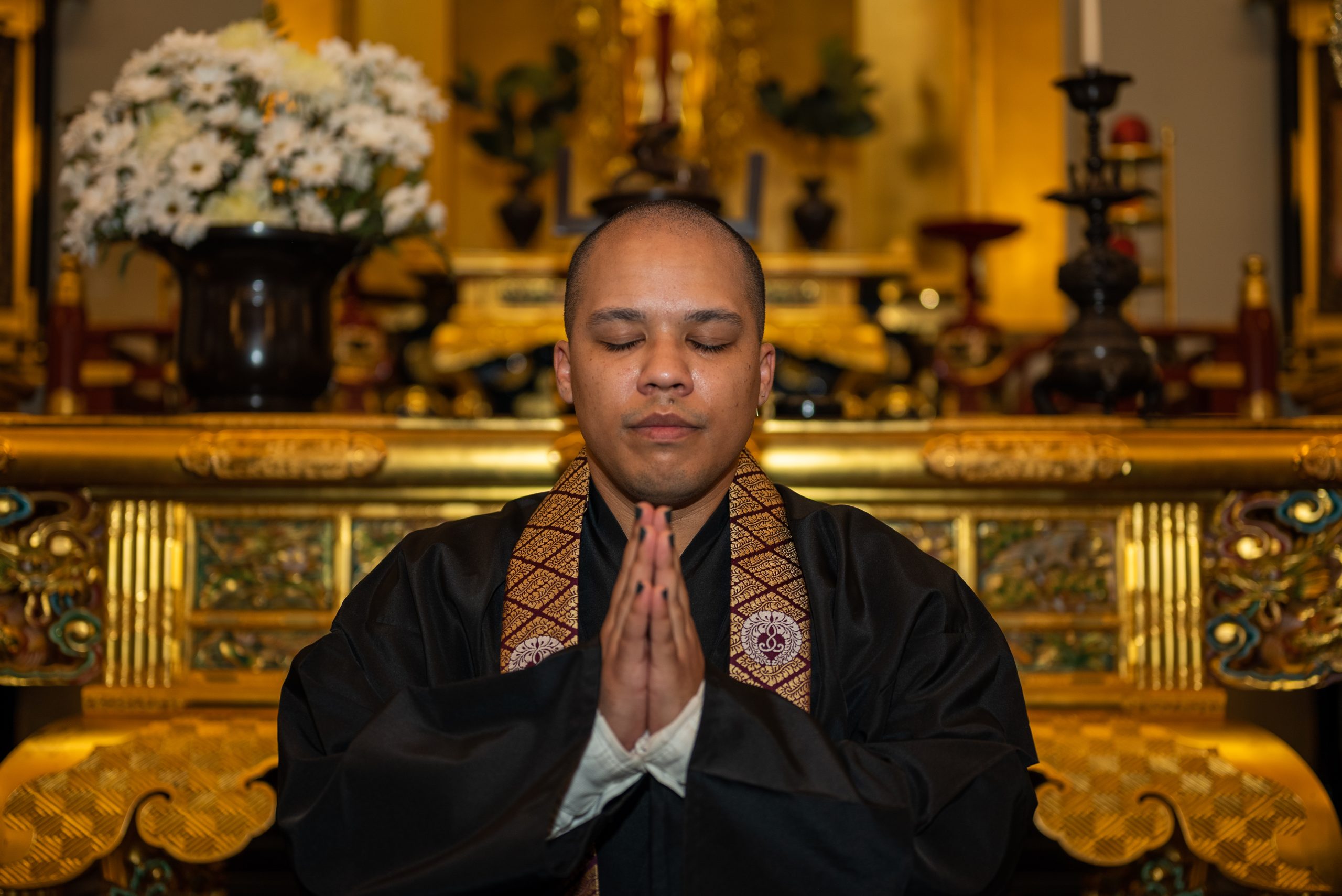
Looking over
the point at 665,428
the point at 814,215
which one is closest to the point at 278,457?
the point at 665,428

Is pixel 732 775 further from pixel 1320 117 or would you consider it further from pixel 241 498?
pixel 1320 117

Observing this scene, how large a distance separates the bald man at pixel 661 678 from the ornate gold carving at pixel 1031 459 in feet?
Result: 1.67

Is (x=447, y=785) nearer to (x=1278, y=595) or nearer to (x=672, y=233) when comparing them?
(x=672, y=233)

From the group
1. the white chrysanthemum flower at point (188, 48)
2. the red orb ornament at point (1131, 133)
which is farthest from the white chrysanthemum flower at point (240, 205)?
the red orb ornament at point (1131, 133)

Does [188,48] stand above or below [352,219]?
above

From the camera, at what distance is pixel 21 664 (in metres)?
2.19

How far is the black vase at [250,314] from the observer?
2.46 m

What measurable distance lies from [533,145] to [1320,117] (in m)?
3.18

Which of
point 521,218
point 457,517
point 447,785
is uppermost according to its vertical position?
point 521,218

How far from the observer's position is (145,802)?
2113 millimetres

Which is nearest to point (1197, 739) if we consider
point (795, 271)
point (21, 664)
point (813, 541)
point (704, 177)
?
point (813, 541)

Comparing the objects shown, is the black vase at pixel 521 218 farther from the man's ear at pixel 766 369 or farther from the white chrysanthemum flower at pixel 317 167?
the man's ear at pixel 766 369

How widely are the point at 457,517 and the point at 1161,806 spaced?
43.3 inches

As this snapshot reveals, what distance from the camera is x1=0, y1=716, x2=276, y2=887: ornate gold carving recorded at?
206cm
